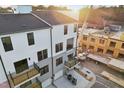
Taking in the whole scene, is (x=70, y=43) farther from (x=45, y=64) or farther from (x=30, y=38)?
(x=30, y=38)

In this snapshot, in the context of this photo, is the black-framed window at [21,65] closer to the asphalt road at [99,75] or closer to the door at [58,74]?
the door at [58,74]

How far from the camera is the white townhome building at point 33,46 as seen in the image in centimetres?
413

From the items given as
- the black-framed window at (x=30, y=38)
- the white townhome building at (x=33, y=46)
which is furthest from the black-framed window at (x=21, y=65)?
the black-framed window at (x=30, y=38)

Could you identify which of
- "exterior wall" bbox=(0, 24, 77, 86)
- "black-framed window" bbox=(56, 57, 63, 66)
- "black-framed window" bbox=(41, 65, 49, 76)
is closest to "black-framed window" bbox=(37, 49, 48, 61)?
"exterior wall" bbox=(0, 24, 77, 86)

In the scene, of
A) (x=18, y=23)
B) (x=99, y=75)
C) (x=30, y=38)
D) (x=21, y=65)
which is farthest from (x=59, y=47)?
(x=99, y=75)

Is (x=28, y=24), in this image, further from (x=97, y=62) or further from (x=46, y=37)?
(x=97, y=62)

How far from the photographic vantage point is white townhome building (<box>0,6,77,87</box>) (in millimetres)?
4129

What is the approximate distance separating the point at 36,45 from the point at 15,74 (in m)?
1.70

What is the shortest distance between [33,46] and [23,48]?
507 mm

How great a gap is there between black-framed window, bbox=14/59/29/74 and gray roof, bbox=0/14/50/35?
5.10 feet

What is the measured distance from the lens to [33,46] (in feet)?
16.0

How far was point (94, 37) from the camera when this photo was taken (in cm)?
1079

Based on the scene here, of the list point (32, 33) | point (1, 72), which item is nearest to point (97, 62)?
point (32, 33)
